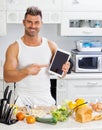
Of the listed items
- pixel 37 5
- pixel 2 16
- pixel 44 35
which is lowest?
pixel 44 35

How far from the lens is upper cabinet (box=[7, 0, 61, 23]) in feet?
11.9

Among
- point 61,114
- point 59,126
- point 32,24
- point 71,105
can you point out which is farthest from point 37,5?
point 59,126

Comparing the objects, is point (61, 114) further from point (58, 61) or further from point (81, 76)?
point (81, 76)

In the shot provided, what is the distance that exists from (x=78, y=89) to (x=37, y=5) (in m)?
1.07

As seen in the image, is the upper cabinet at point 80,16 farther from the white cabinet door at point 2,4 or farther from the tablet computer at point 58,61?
the tablet computer at point 58,61

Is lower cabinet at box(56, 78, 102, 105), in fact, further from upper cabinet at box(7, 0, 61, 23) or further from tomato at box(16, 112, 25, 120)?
tomato at box(16, 112, 25, 120)

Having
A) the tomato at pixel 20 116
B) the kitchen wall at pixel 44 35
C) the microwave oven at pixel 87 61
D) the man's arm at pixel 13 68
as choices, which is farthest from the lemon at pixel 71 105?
the kitchen wall at pixel 44 35

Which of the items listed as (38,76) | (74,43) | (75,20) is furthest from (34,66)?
(74,43)

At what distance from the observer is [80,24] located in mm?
3855

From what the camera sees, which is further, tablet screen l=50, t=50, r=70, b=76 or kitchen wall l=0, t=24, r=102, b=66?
kitchen wall l=0, t=24, r=102, b=66

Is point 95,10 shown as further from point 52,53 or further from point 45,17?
point 52,53

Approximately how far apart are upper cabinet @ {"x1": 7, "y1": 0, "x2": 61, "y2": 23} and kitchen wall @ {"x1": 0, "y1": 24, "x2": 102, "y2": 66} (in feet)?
1.24

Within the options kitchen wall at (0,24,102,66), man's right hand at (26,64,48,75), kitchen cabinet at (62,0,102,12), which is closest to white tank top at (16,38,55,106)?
man's right hand at (26,64,48,75)

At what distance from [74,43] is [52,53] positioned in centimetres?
155
